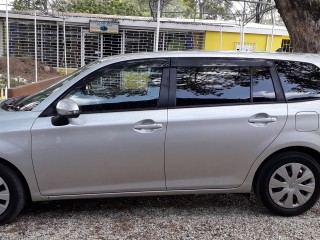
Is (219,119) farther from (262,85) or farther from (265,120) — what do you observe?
(262,85)

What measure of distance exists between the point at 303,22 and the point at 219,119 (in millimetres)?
3603

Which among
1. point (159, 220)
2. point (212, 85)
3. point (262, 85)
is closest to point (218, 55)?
point (212, 85)

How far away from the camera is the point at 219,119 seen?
3.76m

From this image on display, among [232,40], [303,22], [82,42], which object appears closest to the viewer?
[303,22]

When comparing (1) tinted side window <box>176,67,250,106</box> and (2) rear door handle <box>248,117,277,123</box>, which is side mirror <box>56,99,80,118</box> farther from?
(2) rear door handle <box>248,117,277,123</box>

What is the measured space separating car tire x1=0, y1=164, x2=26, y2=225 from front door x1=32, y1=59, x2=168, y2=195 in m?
0.20

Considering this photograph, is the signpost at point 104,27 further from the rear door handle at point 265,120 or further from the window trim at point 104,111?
the rear door handle at point 265,120

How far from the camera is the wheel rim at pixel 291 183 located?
3.89 metres

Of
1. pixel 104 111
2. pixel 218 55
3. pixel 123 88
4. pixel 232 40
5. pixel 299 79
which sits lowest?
pixel 104 111

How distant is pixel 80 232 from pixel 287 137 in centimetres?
221

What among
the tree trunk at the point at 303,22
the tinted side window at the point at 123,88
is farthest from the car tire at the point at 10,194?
the tree trunk at the point at 303,22

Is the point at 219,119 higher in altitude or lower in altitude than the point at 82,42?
lower

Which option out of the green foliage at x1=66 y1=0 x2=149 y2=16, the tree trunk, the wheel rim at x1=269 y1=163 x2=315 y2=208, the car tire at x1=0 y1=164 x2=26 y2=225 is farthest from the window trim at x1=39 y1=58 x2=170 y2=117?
the green foliage at x1=66 y1=0 x2=149 y2=16

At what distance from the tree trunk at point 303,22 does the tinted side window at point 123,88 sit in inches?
141
